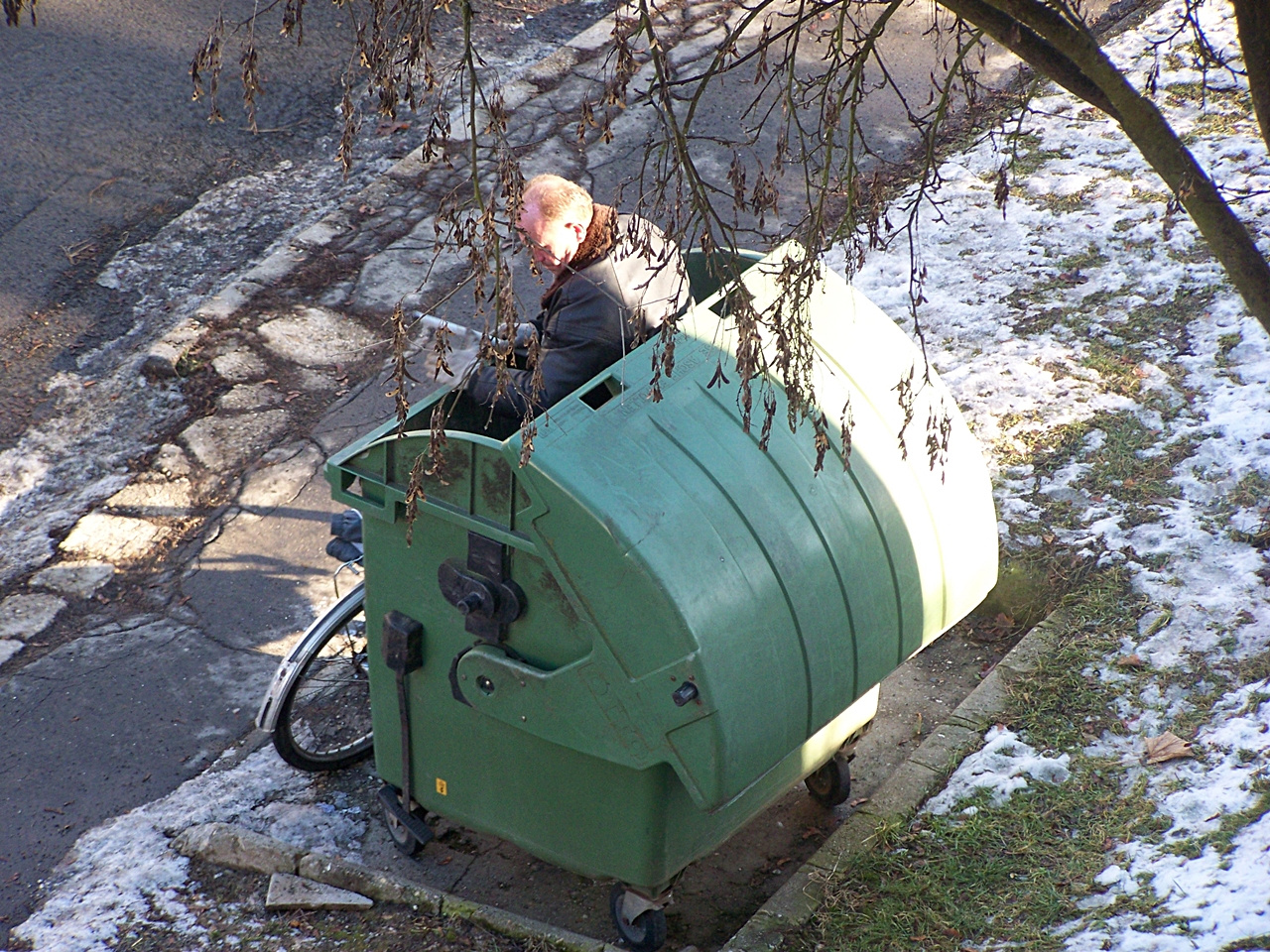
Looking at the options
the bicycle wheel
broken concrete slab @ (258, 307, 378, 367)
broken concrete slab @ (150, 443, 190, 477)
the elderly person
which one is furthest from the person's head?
broken concrete slab @ (258, 307, 378, 367)

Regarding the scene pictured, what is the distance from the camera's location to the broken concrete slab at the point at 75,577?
5020 mm

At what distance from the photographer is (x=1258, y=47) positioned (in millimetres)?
2568

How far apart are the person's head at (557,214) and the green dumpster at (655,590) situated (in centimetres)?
46

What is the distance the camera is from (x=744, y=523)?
2961 mm

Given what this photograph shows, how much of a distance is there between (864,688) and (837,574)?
0.37 metres

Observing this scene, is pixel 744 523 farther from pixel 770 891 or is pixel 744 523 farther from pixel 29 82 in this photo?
pixel 29 82

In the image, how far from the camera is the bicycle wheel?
404 cm

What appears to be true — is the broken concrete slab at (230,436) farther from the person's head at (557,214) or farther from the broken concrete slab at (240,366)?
the person's head at (557,214)

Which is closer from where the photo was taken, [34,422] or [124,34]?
[34,422]

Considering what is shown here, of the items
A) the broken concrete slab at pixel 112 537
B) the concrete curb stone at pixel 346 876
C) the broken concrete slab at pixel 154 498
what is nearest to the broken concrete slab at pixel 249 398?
the broken concrete slab at pixel 154 498

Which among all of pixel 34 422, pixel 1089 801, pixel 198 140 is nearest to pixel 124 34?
pixel 198 140

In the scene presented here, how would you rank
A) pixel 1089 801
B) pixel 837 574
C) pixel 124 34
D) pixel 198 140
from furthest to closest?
pixel 124 34, pixel 198 140, pixel 1089 801, pixel 837 574

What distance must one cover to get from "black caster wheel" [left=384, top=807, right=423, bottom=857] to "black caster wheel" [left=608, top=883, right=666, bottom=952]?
70 centimetres

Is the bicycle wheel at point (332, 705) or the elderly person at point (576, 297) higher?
the elderly person at point (576, 297)
